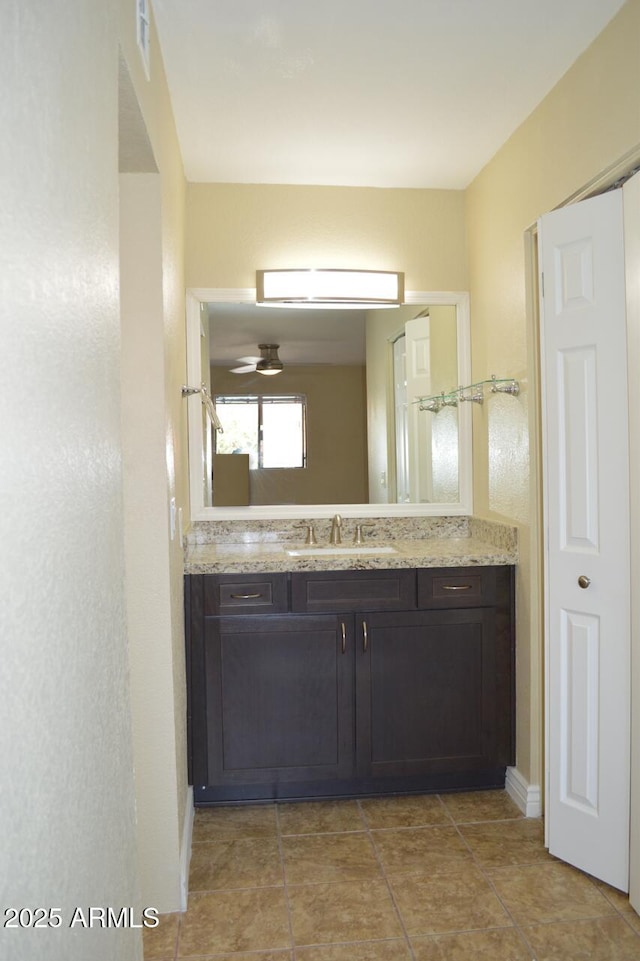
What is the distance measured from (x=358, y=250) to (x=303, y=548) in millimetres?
1337

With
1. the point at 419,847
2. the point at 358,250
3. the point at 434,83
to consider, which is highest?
the point at 434,83

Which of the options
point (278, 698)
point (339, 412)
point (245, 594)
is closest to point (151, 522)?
point (245, 594)

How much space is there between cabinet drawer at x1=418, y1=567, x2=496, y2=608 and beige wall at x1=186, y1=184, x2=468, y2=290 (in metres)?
1.32

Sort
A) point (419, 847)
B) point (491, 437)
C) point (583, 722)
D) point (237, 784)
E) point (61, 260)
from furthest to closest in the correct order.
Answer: point (491, 437) < point (237, 784) < point (419, 847) < point (583, 722) < point (61, 260)

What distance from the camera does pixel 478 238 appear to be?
130 inches

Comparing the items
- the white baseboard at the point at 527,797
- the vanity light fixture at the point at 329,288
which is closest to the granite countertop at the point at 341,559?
the white baseboard at the point at 527,797

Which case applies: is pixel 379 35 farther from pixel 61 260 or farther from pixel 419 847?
pixel 419 847

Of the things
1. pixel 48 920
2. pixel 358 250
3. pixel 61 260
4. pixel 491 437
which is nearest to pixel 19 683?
pixel 48 920

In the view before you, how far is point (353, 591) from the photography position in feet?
9.56

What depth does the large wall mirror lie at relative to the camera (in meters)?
3.40

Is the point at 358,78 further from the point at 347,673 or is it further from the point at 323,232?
the point at 347,673

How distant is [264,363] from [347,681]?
1.44m

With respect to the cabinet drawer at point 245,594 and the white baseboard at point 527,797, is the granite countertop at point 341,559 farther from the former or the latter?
the white baseboard at point 527,797

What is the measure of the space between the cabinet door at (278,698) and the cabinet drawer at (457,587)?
1.06ft
